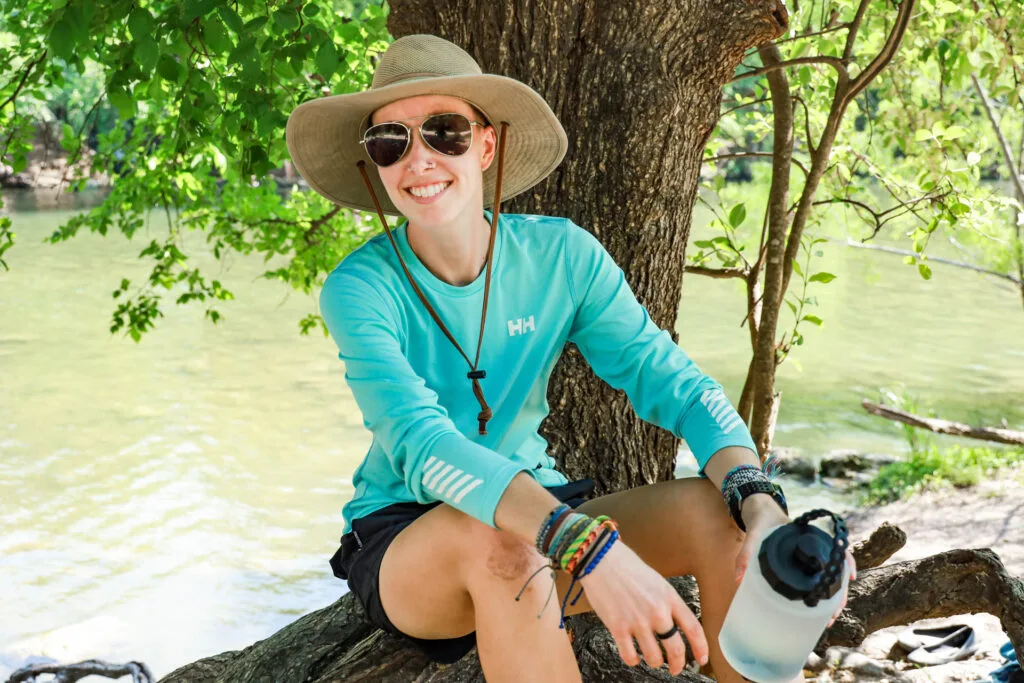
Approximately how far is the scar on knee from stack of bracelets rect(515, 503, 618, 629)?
0.07m

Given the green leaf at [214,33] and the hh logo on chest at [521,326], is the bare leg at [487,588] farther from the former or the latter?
the green leaf at [214,33]

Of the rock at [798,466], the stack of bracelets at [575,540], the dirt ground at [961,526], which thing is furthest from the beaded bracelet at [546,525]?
the rock at [798,466]

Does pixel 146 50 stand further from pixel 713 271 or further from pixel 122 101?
pixel 713 271

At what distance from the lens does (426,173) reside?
1.93 m

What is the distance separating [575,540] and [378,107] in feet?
3.16

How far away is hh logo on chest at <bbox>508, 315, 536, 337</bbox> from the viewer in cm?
206

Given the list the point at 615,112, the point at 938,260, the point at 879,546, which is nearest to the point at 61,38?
the point at 615,112

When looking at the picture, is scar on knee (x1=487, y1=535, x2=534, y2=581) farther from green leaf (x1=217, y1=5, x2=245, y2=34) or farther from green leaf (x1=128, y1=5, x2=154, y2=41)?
green leaf (x1=128, y1=5, x2=154, y2=41)

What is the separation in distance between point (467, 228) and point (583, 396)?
0.73 m

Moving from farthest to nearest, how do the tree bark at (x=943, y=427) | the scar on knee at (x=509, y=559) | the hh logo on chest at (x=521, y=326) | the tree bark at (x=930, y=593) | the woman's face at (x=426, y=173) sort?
the tree bark at (x=943, y=427) < the tree bark at (x=930, y=593) < the hh logo on chest at (x=521, y=326) < the woman's face at (x=426, y=173) < the scar on knee at (x=509, y=559)

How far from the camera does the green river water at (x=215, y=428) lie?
586cm

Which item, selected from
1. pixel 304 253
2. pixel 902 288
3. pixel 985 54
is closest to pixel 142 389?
pixel 304 253

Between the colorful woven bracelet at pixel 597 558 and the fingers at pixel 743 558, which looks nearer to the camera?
the colorful woven bracelet at pixel 597 558

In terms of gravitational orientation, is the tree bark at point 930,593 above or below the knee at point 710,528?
below
